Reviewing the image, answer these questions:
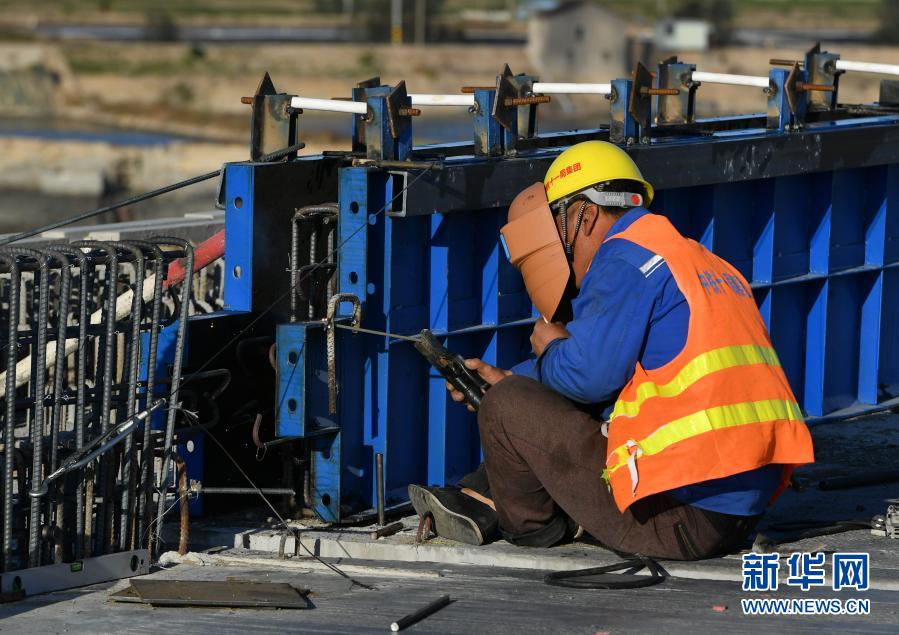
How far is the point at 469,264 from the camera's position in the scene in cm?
706

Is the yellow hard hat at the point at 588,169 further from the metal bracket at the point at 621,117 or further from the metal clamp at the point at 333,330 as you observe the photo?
the metal bracket at the point at 621,117

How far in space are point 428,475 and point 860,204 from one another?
366 centimetres

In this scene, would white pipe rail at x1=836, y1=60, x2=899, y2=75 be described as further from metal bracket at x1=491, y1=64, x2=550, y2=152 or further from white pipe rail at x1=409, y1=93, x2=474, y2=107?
white pipe rail at x1=409, y1=93, x2=474, y2=107

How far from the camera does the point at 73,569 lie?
219 inches

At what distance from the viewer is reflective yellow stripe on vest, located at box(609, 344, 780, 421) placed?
17.0ft

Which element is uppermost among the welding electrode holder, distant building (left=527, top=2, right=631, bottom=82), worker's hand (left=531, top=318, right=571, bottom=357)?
distant building (left=527, top=2, right=631, bottom=82)

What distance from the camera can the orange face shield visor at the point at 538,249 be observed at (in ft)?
19.2

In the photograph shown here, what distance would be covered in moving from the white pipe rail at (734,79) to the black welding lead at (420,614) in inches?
169

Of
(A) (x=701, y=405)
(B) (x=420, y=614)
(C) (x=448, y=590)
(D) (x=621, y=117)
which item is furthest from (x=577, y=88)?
(B) (x=420, y=614)

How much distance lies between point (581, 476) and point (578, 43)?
71.0 metres

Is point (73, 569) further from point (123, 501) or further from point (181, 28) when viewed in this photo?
point (181, 28)

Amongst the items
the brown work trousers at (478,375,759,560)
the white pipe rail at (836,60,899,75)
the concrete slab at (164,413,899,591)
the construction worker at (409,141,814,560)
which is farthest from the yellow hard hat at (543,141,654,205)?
the white pipe rail at (836,60,899,75)

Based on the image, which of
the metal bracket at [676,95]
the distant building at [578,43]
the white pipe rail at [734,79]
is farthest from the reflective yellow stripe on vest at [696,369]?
the distant building at [578,43]

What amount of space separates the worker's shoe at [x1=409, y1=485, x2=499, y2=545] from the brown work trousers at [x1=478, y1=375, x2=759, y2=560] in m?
0.42
